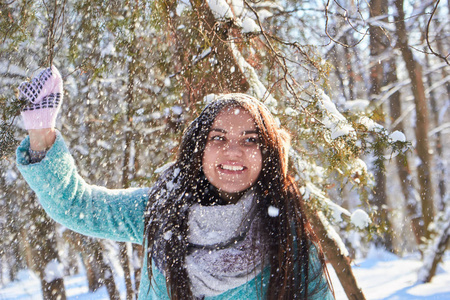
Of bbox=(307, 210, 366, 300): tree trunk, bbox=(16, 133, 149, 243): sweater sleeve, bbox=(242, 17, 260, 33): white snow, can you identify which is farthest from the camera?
bbox=(307, 210, 366, 300): tree trunk

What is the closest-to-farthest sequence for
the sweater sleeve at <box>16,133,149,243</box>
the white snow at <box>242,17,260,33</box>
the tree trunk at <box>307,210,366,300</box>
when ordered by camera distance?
the sweater sleeve at <box>16,133,149,243</box>
the white snow at <box>242,17,260,33</box>
the tree trunk at <box>307,210,366,300</box>

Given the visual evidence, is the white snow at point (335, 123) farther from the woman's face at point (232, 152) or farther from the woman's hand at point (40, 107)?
the woman's hand at point (40, 107)

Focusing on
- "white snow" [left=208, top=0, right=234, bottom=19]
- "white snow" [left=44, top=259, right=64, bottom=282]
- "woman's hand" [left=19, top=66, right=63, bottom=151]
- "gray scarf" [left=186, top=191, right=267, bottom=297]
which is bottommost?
"white snow" [left=44, top=259, right=64, bottom=282]

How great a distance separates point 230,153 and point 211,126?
205 millimetres

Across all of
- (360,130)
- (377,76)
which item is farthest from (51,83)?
(377,76)

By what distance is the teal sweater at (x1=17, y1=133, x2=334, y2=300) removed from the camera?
176cm

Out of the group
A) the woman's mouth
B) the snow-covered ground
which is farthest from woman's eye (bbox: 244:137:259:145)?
the snow-covered ground

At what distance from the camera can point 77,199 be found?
73.5 inches

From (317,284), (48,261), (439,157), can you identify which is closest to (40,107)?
(317,284)

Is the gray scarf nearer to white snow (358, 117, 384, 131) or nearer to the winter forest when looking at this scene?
the winter forest

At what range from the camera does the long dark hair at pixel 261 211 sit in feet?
6.25

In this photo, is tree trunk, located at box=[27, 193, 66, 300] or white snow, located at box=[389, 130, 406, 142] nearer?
white snow, located at box=[389, 130, 406, 142]

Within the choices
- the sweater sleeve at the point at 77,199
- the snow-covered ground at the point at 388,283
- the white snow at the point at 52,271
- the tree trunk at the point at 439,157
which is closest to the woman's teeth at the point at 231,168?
the sweater sleeve at the point at 77,199

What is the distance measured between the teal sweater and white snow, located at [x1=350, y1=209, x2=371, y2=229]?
1.87 metres
